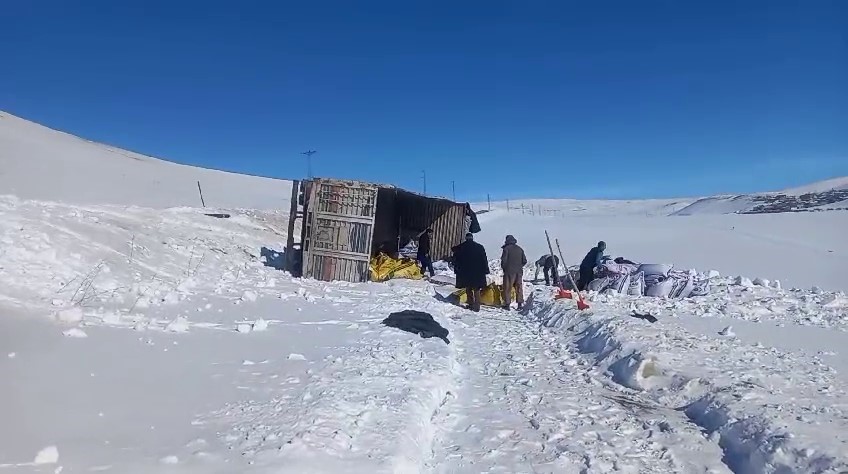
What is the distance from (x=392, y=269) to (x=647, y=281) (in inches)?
260

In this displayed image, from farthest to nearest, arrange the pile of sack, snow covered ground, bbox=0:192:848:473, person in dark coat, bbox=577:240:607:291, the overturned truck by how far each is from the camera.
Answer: person in dark coat, bbox=577:240:607:291 → the overturned truck → the pile of sack → snow covered ground, bbox=0:192:848:473

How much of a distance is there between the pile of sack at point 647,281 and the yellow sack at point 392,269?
4.70 m

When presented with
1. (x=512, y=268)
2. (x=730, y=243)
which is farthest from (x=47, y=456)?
(x=730, y=243)

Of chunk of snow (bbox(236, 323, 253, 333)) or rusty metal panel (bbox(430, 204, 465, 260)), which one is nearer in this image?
chunk of snow (bbox(236, 323, 253, 333))

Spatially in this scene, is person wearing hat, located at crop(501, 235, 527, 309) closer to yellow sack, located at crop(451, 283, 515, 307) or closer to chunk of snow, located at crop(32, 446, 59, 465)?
yellow sack, located at crop(451, 283, 515, 307)

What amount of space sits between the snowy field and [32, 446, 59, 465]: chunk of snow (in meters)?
0.01

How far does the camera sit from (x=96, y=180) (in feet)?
132

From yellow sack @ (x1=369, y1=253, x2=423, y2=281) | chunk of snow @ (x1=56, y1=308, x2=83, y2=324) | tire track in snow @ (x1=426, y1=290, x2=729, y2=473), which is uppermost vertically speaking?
yellow sack @ (x1=369, y1=253, x2=423, y2=281)

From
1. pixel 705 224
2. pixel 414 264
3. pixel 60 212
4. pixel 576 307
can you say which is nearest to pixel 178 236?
pixel 60 212

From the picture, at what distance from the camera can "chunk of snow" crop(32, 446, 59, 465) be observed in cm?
394

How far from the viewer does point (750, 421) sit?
5504mm

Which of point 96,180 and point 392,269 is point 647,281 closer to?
point 392,269

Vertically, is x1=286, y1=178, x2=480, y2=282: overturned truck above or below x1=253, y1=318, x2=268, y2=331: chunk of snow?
above

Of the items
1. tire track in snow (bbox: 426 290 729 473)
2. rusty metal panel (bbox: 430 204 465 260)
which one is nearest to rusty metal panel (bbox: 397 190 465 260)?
rusty metal panel (bbox: 430 204 465 260)
